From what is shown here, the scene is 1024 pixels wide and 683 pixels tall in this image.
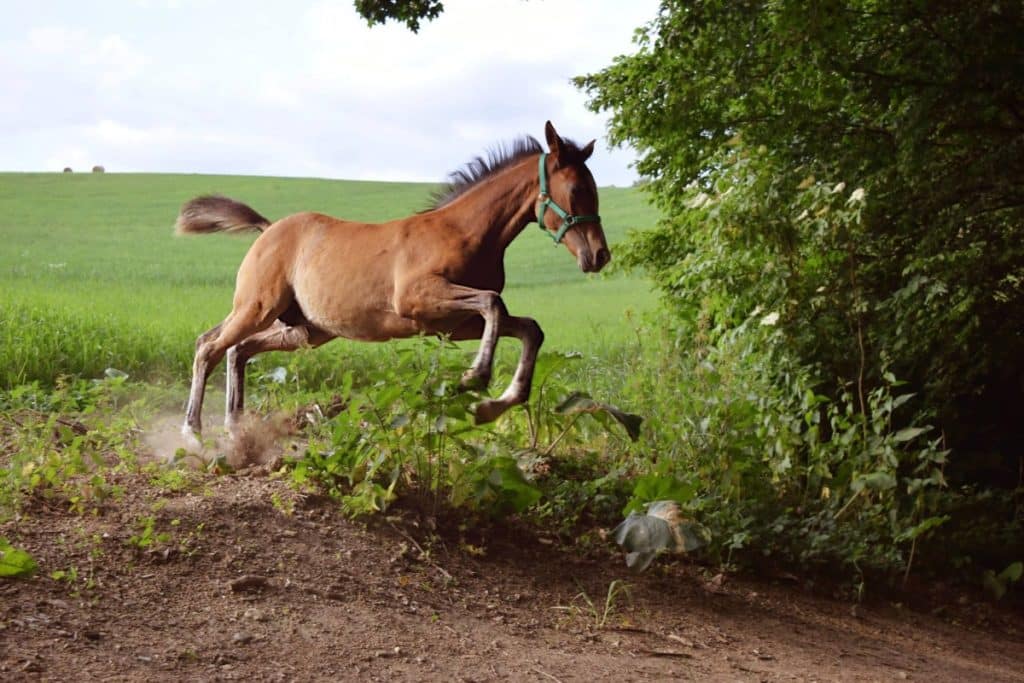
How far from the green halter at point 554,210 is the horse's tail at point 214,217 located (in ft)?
6.90

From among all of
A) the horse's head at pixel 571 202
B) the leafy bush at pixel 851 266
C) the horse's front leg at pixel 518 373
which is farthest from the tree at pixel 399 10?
the horse's front leg at pixel 518 373

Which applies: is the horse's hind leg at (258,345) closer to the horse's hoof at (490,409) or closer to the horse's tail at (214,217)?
the horse's tail at (214,217)

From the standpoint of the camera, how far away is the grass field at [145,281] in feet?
31.1

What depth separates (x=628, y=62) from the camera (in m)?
7.59

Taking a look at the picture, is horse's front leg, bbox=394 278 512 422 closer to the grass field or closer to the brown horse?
the brown horse

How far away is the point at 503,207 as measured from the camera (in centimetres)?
570

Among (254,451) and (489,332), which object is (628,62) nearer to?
(489,332)

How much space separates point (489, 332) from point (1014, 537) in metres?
3.85

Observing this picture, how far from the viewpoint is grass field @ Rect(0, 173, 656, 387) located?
9.49 metres

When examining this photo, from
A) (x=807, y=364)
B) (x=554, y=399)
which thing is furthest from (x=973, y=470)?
(x=554, y=399)

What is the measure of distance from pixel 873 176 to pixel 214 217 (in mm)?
4015

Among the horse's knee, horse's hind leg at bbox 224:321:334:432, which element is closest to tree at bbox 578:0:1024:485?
the horse's knee

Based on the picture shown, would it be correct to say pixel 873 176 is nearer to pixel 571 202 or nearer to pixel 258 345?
pixel 571 202

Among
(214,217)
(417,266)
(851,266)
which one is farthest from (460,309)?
(851,266)
